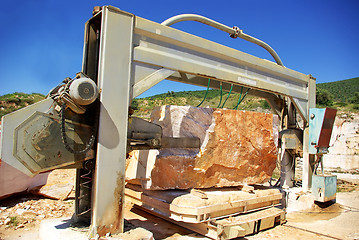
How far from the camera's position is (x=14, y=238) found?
13.4 ft

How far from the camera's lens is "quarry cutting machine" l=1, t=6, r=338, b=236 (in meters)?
2.93

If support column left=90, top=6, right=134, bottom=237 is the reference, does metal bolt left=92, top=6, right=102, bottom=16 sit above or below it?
above

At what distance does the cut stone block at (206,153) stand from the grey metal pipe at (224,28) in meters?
1.41

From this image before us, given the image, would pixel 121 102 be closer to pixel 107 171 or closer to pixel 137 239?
pixel 107 171

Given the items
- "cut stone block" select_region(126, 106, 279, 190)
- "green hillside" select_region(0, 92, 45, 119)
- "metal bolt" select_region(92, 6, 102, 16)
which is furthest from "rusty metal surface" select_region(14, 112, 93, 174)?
"green hillside" select_region(0, 92, 45, 119)

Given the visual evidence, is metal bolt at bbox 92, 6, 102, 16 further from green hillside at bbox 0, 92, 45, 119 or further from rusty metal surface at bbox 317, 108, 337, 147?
green hillside at bbox 0, 92, 45, 119

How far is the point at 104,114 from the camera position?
3.26m

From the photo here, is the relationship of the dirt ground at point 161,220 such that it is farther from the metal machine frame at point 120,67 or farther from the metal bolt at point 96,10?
the metal bolt at point 96,10

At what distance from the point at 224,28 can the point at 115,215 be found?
3793 mm

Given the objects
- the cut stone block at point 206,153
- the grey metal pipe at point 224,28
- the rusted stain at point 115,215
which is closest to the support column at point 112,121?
the rusted stain at point 115,215

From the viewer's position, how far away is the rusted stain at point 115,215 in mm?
3205

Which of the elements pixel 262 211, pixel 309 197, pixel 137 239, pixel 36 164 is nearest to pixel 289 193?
pixel 309 197

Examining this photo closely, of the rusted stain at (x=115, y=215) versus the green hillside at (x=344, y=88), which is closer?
the rusted stain at (x=115, y=215)

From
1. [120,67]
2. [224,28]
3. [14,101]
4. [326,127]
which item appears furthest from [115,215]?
[14,101]
